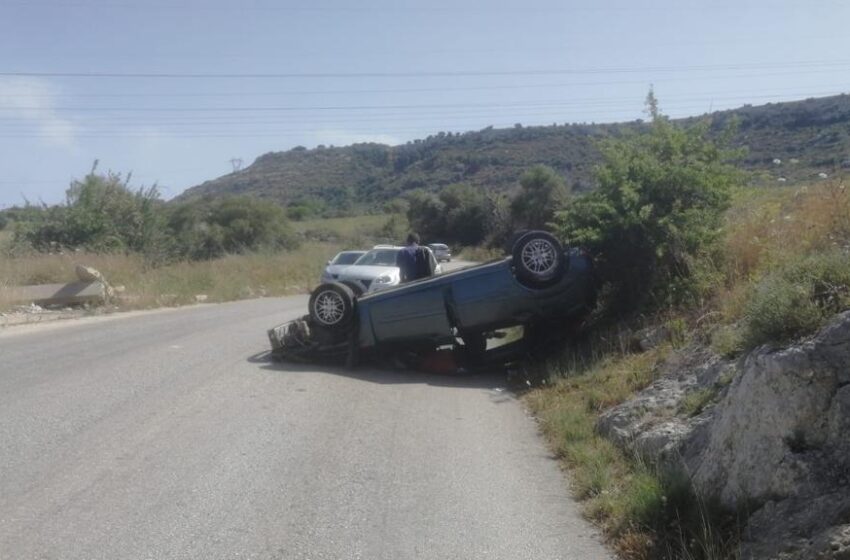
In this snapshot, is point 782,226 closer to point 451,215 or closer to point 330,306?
point 330,306

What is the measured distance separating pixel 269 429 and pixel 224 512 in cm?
246

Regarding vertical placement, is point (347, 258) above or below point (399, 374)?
above

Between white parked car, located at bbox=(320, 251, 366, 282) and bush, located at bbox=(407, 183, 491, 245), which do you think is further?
bush, located at bbox=(407, 183, 491, 245)

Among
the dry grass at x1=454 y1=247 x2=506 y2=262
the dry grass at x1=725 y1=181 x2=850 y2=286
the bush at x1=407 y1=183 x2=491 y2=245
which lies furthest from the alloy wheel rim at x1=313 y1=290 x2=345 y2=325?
the bush at x1=407 y1=183 x2=491 y2=245

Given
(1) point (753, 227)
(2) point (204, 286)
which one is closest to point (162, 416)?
(1) point (753, 227)

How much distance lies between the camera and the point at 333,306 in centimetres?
1280

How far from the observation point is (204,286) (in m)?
28.6

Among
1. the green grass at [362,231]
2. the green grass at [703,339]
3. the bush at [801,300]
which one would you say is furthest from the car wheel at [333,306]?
the green grass at [362,231]

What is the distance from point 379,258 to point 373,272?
5.13 ft

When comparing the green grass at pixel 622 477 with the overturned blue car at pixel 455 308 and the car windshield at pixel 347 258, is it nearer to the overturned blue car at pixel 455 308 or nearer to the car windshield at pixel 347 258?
the overturned blue car at pixel 455 308

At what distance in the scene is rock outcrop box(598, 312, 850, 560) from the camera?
4.85 metres

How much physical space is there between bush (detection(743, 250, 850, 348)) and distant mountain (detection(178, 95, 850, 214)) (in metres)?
5.97

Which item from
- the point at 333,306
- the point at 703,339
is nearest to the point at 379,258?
the point at 333,306

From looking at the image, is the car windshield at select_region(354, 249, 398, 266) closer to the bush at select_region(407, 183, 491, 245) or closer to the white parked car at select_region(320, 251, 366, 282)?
the white parked car at select_region(320, 251, 366, 282)
